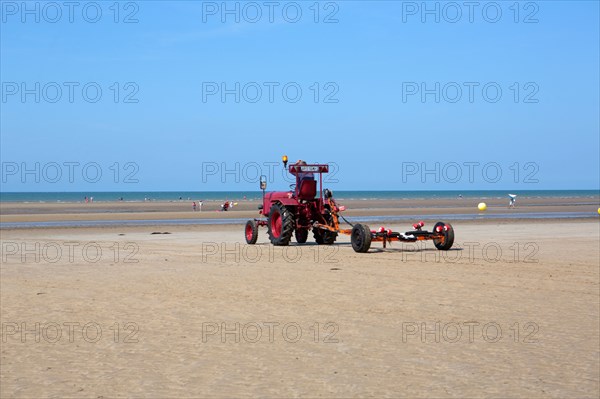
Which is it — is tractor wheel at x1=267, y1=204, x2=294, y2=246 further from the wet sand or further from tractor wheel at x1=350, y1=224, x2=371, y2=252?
the wet sand

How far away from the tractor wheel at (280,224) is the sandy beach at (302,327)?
3.35 meters

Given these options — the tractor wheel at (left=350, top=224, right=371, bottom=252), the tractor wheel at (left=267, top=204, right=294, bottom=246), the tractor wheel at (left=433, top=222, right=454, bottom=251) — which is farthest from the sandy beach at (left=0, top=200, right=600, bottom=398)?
the tractor wheel at (left=267, top=204, right=294, bottom=246)

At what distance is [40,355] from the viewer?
7.71m

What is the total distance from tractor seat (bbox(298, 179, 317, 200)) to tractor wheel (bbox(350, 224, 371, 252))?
2.63 metres

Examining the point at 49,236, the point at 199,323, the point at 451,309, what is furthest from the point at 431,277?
the point at 49,236

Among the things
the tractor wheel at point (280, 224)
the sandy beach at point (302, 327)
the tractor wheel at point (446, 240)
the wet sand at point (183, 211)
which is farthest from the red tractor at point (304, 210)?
the wet sand at point (183, 211)

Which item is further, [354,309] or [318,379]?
[354,309]

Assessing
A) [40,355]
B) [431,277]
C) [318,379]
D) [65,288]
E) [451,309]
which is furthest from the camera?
[431,277]

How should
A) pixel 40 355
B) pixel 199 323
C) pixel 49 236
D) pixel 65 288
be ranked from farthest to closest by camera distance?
1. pixel 49 236
2. pixel 65 288
3. pixel 199 323
4. pixel 40 355

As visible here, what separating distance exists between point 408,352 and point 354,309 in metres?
2.46

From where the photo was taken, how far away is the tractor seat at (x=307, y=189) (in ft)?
67.6

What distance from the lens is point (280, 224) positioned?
20688 mm

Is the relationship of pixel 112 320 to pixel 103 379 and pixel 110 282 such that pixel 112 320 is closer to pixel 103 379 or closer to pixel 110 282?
pixel 103 379

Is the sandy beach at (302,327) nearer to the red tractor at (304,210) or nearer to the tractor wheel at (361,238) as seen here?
the tractor wheel at (361,238)
